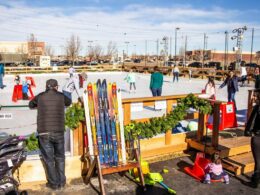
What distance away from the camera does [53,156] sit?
488cm

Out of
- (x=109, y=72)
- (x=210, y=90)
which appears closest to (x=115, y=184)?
(x=210, y=90)

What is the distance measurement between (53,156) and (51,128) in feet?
1.68

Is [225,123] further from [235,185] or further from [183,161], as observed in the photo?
[235,185]

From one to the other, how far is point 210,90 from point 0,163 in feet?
24.7

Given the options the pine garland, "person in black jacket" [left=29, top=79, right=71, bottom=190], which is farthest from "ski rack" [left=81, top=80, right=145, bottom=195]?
the pine garland

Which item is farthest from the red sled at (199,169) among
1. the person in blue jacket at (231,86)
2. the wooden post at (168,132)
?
the person in blue jacket at (231,86)

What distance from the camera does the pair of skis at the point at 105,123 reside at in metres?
5.02

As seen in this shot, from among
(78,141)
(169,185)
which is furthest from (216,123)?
(78,141)

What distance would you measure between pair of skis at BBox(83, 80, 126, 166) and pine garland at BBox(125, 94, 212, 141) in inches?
19.1

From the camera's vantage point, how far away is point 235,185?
5.21 m

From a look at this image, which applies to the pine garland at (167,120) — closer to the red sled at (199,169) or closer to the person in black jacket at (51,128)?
the red sled at (199,169)

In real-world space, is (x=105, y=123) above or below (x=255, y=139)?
above

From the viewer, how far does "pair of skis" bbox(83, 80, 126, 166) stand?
5.02m

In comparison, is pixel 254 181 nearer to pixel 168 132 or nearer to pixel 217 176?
pixel 217 176
